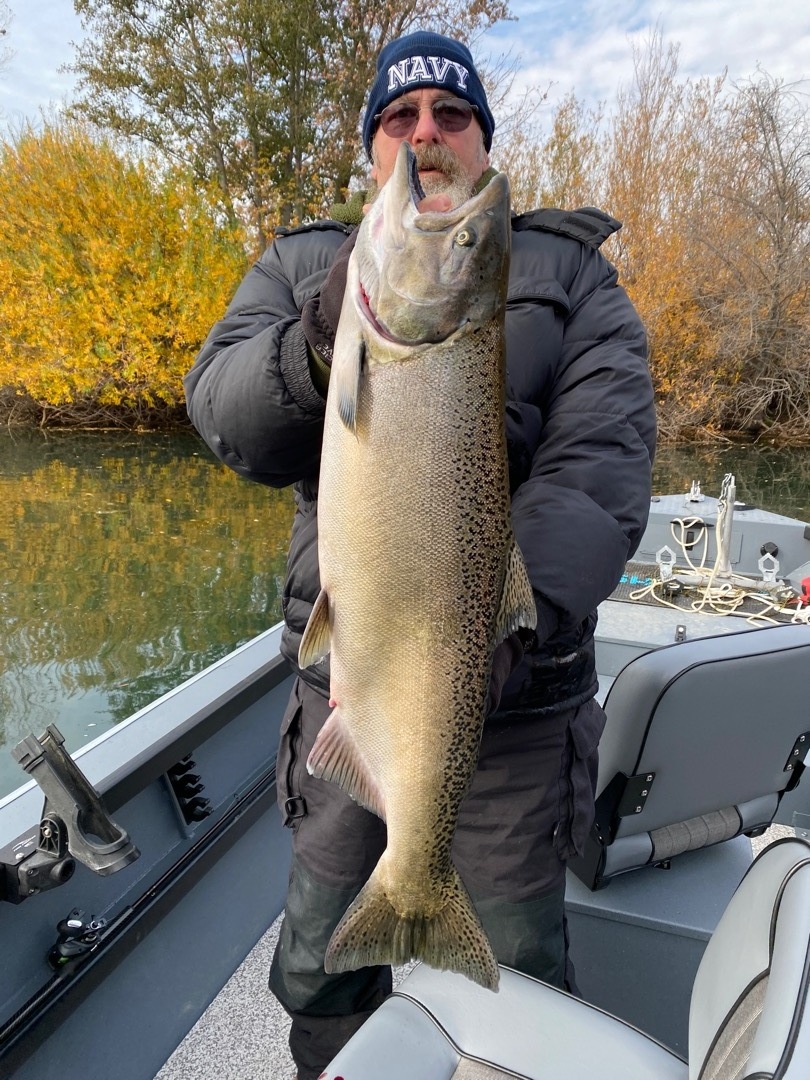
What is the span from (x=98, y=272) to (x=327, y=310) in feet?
70.3

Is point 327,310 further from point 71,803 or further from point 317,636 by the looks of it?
point 71,803

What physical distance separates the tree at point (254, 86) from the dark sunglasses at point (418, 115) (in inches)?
834

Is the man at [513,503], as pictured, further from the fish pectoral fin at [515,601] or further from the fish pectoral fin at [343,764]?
the fish pectoral fin at [343,764]

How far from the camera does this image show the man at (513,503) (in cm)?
150

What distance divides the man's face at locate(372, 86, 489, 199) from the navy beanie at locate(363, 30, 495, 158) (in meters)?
0.03

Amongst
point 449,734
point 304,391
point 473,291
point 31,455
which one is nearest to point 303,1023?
point 449,734

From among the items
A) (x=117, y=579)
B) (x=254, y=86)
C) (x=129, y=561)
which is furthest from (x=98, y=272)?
(x=117, y=579)

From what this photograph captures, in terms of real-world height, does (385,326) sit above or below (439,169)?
below

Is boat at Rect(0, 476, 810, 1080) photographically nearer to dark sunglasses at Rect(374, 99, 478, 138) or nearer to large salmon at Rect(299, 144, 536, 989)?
large salmon at Rect(299, 144, 536, 989)

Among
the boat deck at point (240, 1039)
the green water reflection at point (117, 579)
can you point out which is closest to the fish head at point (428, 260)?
the boat deck at point (240, 1039)

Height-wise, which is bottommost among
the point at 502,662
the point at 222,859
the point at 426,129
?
the point at 222,859

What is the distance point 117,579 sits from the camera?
10328 mm

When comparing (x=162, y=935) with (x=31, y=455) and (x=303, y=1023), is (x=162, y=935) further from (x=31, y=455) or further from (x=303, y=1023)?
(x=31, y=455)

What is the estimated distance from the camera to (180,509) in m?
13.6
